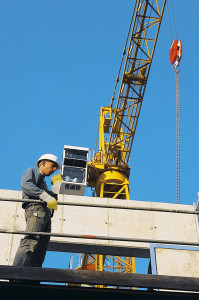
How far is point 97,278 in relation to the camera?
457cm

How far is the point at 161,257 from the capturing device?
309 inches

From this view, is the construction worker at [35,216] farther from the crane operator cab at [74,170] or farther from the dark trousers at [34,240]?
the crane operator cab at [74,170]

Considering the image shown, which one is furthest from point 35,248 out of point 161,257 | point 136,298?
point 161,257

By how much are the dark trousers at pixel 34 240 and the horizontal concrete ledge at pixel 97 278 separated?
118 cm

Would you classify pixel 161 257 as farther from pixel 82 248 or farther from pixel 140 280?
pixel 82 248

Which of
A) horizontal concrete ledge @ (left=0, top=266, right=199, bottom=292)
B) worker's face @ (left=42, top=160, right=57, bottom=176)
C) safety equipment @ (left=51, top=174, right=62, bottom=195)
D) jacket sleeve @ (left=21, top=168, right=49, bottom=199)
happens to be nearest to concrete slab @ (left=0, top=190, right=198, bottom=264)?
safety equipment @ (left=51, top=174, right=62, bottom=195)

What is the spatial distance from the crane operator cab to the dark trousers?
19354mm

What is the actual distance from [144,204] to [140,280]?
8.74 metres

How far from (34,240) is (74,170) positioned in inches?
813

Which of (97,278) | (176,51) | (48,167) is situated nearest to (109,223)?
(48,167)

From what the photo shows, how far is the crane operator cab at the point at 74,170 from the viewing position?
2577cm

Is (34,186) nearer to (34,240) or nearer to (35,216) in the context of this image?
(35,216)

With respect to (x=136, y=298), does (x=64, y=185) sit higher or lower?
higher

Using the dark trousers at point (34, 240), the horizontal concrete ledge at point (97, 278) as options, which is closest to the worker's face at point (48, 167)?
the dark trousers at point (34, 240)
